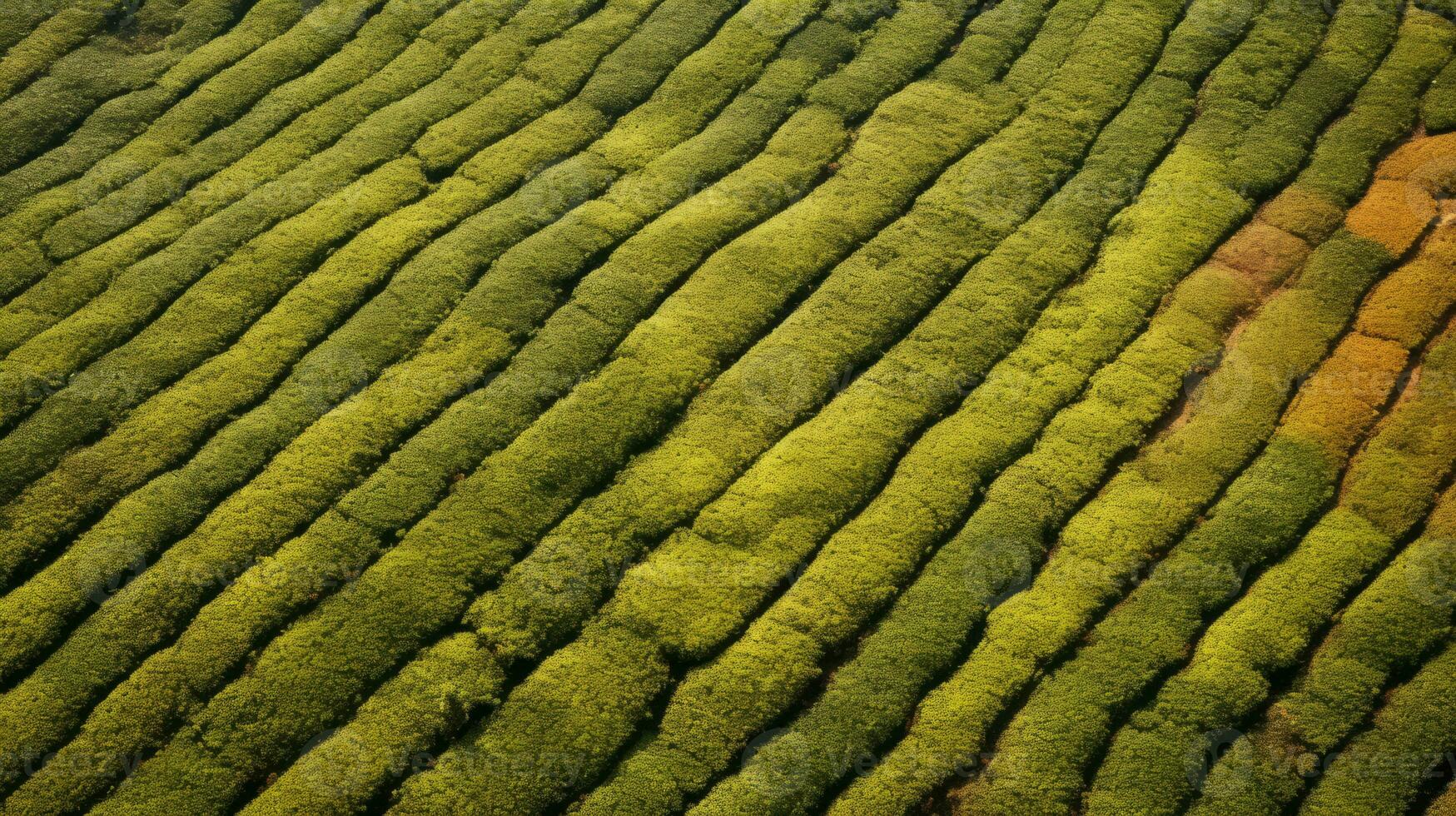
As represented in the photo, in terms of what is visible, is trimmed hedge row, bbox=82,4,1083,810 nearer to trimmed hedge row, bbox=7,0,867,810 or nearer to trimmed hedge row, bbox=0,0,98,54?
trimmed hedge row, bbox=7,0,867,810

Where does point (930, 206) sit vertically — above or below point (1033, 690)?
above

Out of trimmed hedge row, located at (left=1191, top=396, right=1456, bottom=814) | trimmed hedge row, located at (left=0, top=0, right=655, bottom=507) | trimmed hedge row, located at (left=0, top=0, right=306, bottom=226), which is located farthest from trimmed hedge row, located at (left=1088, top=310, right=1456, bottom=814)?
trimmed hedge row, located at (left=0, top=0, right=306, bottom=226)

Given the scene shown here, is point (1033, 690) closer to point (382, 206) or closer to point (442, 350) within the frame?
point (442, 350)

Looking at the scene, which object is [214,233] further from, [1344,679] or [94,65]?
[1344,679]

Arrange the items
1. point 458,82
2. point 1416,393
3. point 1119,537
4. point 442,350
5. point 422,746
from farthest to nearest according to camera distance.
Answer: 1. point 458,82
2. point 442,350
3. point 1416,393
4. point 1119,537
5. point 422,746

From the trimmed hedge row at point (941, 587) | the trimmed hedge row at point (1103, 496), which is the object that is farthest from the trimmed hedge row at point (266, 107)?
the trimmed hedge row at point (1103, 496)

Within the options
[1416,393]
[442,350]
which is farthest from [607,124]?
[1416,393]
